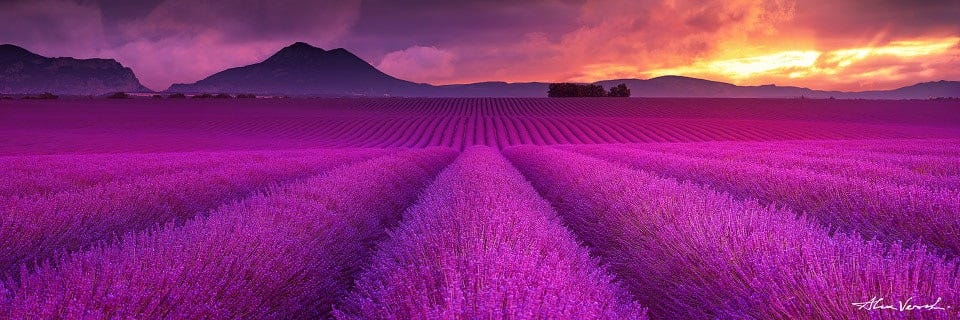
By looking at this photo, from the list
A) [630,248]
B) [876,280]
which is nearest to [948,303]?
[876,280]

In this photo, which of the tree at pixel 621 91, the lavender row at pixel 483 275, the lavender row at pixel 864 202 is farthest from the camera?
the tree at pixel 621 91

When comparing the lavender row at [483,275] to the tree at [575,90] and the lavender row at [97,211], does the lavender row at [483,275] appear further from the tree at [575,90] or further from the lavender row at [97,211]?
the tree at [575,90]

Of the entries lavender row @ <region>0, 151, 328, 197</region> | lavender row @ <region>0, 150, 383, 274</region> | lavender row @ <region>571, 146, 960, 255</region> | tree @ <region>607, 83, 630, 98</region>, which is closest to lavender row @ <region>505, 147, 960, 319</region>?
lavender row @ <region>571, 146, 960, 255</region>

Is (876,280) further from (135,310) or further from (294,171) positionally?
(294,171)

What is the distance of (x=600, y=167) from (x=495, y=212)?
334 centimetres

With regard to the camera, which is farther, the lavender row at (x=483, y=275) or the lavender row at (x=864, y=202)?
the lavender row at (x=864, y=202)

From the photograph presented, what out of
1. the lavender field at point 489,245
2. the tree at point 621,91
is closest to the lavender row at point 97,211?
the lavender field at point 489,245

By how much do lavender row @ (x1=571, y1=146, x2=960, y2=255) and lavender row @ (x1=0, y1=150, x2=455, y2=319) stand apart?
10.3ft

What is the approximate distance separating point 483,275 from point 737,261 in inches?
47.0

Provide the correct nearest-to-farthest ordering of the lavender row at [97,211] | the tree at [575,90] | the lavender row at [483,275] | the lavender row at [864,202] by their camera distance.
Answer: the lavender row at [483,275]
the lavender row at [864,202]
the lavender row at [97,211]
the tree at [575,90]

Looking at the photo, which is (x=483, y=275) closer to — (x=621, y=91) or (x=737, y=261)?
(x=737, y=261)
